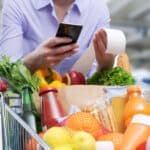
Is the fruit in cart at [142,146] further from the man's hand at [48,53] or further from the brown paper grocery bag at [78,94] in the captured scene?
the man's hand at [48,53]

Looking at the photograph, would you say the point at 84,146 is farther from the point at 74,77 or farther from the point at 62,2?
the point at 62,2

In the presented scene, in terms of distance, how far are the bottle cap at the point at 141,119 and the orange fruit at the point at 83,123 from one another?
0.24ft

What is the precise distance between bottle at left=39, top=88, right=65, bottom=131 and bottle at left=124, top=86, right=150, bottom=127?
134mm

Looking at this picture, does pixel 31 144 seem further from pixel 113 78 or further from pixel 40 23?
pixel 40 23

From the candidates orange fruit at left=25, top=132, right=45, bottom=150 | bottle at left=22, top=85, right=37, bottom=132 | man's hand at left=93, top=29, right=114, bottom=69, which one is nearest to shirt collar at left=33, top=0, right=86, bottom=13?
man's hand at left=93, top=29, right=114, bottom=69

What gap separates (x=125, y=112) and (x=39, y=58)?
303 millimetres

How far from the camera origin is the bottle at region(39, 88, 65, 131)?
86cm

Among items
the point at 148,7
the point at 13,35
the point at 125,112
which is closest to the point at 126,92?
the point at 125,112

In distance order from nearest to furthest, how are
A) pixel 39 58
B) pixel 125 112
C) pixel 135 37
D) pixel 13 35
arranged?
pixel 125 112 < pixel 39 58 < pixel 13 35 < pixel 135 37

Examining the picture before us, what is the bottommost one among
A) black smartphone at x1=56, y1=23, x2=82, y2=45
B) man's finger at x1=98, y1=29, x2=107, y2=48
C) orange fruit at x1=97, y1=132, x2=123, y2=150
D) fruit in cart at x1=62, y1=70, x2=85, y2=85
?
orange fruit at x1=97, y1=132, x2=123, y2=150

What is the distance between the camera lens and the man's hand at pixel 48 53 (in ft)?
3.45

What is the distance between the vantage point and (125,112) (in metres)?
0.88

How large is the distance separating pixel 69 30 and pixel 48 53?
0.29ft

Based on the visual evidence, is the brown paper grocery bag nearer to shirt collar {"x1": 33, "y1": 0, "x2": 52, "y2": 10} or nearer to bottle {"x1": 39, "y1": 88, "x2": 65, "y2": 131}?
bottle {"x1": 39, "y1": 88, "x2": 65, "y2": 131}
